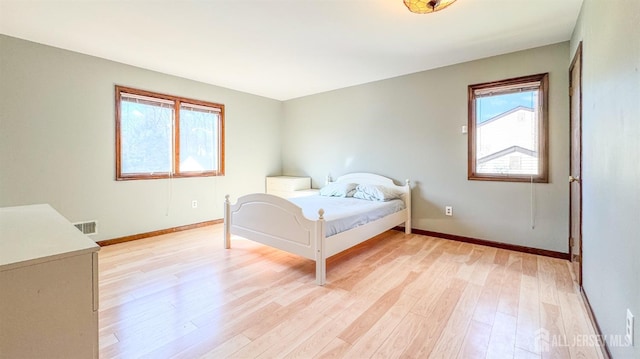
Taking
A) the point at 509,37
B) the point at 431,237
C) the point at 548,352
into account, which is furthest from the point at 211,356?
the point at 509,37

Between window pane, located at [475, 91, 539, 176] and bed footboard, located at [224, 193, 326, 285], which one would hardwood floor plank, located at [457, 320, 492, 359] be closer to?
bed footboard, located at [224, 193, 326, 285]

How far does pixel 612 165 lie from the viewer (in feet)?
4.97

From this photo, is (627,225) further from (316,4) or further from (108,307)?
(108,307)

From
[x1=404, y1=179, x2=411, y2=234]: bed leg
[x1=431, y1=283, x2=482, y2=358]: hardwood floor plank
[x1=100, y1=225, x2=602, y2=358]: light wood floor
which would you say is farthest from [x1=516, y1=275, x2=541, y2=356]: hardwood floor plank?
[x1=404, y1=179, x2=411, y2=234]: bed leg

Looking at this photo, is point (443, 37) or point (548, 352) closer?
point (548, 352)

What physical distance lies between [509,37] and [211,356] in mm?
3831

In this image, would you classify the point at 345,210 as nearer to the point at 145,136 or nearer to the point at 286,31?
the point at 286,31

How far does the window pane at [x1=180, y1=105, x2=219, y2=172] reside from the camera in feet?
14.2

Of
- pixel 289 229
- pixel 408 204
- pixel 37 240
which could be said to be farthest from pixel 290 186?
pixel 37 240

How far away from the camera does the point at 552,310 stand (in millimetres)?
2027

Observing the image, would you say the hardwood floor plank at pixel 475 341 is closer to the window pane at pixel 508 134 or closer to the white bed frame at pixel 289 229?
the white bed frame at pixel 289 229

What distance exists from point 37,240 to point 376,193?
3387mm

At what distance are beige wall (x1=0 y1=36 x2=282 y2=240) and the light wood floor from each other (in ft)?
2.41

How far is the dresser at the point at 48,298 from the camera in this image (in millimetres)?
774
